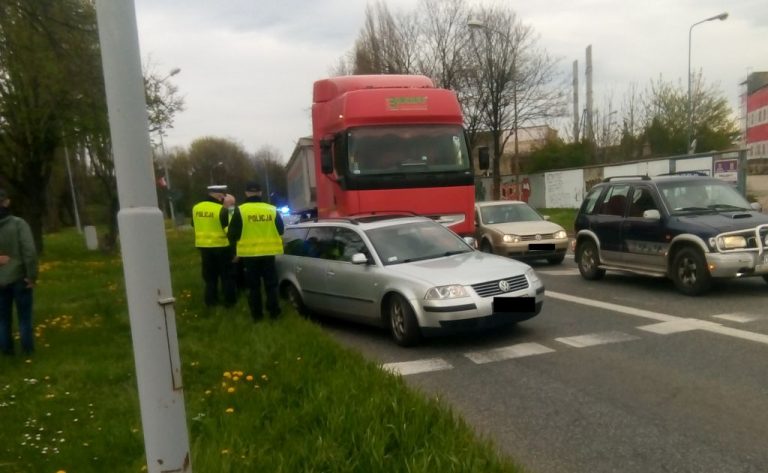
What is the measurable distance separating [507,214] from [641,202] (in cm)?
A: 522

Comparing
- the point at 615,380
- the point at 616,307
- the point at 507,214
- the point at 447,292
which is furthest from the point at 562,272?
the point at 615,380

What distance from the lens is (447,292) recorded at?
7.08m

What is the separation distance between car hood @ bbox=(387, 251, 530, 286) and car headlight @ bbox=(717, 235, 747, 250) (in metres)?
3.24

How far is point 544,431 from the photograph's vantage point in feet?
15.4

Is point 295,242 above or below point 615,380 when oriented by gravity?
above

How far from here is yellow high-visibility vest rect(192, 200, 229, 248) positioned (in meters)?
9.11

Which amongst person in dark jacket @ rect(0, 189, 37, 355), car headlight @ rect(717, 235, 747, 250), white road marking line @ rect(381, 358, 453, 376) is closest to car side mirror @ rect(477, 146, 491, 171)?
car headlight @ rect(717, 235, 747, 250)

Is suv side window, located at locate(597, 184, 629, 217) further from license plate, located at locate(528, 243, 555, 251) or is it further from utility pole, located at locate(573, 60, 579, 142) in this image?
utility pole, located at locate(573, 60, 579, 142)

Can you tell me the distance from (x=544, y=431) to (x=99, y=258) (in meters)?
21.7

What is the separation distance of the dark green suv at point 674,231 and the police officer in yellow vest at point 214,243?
20.6 feet

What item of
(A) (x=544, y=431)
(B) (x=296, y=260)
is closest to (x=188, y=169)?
(B) (x=296, y=260)

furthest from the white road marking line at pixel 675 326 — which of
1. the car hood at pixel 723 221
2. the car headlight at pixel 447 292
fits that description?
the car headlight at pixel 447 292

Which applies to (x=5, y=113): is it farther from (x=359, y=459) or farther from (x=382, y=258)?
(x=359, y=459)

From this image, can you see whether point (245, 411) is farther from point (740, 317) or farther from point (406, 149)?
point (406, 149)
